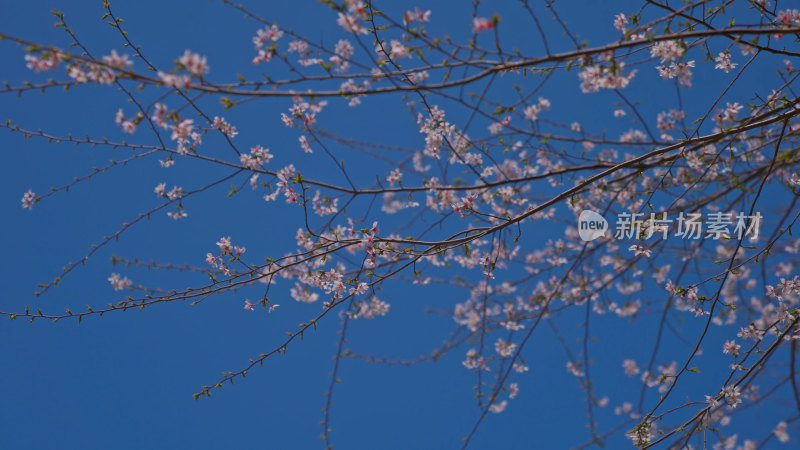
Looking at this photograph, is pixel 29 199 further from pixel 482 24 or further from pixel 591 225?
pixel 591 225

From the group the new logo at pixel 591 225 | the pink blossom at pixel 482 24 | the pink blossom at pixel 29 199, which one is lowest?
the pink blossom at pixel 482 24

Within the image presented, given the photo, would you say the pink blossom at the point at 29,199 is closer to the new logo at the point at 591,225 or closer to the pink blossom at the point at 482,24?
the pink blossom at the point at 482,24

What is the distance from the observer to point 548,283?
191 inches

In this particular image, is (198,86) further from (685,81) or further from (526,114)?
(526,114)

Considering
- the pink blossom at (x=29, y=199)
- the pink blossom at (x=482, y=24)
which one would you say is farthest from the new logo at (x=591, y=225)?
the pink blossom at (x=29, y=199)

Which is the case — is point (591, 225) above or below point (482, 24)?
above

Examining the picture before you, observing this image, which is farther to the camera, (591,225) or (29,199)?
(591,225)

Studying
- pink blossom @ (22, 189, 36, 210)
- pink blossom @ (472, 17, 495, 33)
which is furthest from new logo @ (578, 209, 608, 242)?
pink blossom @ (22, 189, 36, 210)

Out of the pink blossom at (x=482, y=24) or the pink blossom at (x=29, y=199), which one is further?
the pink blossom at (x=29, y=199)

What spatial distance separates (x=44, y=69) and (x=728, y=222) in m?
4.09

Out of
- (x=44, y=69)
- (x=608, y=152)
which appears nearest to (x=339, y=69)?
(x=44, y=69)

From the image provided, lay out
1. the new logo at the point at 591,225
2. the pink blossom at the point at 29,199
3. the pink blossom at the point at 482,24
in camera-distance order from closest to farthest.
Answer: the pink blossom at the point at 482,24, the pink blossom at the point at 29,199, the new logo at the point at 591,225

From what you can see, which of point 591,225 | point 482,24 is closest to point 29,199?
point 482,24

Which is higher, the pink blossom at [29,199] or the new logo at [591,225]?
the pink blossom at [29,199]
